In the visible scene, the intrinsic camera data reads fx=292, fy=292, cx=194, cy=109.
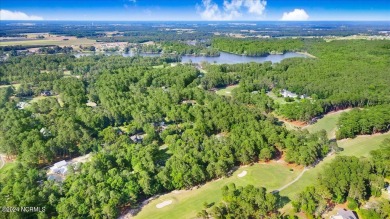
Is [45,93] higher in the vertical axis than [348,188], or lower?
higher

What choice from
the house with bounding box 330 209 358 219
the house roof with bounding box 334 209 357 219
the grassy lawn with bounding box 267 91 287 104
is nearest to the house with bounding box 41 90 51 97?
the grassy lawn with bounding box 267 91 287 104

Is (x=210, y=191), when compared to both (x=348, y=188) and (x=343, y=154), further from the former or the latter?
(x=343, y=154)

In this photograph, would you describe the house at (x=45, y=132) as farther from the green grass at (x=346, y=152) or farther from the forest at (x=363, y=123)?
the forest at (x=363, y=123)

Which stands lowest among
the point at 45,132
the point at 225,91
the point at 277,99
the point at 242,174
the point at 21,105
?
the point at 242,174

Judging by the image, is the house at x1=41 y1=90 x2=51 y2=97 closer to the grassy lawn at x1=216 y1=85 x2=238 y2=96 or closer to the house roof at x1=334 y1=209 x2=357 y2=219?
the grassy lawn at x1=216 y1=85 x2=238 y2=96

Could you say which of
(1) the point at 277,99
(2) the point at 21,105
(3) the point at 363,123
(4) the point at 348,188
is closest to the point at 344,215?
(4) the point at 348,188

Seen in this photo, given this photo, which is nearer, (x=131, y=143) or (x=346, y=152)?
(x=346, y=152)

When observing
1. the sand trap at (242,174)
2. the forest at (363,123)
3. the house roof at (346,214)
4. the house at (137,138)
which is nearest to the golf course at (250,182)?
the sand trap at (242,174)

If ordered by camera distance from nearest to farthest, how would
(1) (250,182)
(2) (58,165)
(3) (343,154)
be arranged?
(1) (250,182), (2) (58,165), (3) (343,154)

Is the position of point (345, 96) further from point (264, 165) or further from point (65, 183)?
point (65, 183)
